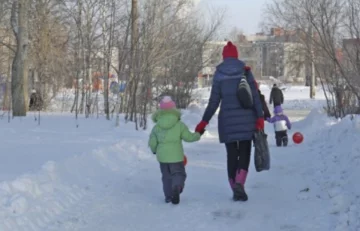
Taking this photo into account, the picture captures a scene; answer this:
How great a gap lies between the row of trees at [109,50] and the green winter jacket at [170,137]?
9161mm

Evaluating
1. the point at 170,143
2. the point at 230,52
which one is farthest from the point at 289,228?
the point at 230,52

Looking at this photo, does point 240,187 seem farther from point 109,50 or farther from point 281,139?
point 109,50

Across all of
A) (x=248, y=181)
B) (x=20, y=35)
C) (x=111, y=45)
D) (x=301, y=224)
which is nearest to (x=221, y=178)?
(x=248, y=181)

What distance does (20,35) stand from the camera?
2133cm

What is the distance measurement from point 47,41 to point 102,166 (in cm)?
2303

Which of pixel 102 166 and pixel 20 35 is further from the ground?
pixel 20 35

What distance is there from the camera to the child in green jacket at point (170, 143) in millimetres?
7559

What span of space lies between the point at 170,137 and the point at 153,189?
1241 millimetres

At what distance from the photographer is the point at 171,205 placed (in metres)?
7.34

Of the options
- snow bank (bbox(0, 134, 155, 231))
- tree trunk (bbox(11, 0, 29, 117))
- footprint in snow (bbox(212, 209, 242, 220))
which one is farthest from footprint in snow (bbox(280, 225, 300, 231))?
tree trunk (bbox(11, 0, 29, 117))

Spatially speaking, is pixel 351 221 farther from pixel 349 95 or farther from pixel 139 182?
pixel 349 95

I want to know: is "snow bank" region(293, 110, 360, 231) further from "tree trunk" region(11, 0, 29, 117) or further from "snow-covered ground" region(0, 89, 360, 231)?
"tree trunk" region(11, 0, 29, 117)

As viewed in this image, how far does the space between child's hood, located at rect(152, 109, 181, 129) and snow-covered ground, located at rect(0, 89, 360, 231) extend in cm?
102

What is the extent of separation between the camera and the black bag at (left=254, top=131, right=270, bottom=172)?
7409 millimetres
